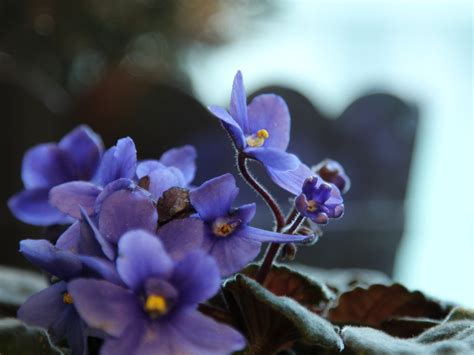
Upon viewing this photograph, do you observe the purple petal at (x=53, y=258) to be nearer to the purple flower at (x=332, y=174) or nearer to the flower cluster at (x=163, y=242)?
the flower cluster at (x=163, y=242)

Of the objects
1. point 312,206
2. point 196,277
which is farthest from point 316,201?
point 196,277

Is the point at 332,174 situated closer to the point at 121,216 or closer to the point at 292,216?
the point at 292,216

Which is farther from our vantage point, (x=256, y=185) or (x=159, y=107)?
(x=159, y=107)

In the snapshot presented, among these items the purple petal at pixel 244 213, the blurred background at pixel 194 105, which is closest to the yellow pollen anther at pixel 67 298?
the purple petal at pixel 244 213

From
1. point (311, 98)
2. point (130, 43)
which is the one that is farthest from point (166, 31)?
point (311, 98)

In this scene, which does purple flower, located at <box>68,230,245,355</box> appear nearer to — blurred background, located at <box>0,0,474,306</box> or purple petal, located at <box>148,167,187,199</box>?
purple petal, located at <box>148,167,187,199</box>

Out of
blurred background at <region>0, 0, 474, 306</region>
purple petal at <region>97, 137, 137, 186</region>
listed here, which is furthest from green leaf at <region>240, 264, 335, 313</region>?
blurred background at <region>0, 0, 474, 306</region>
